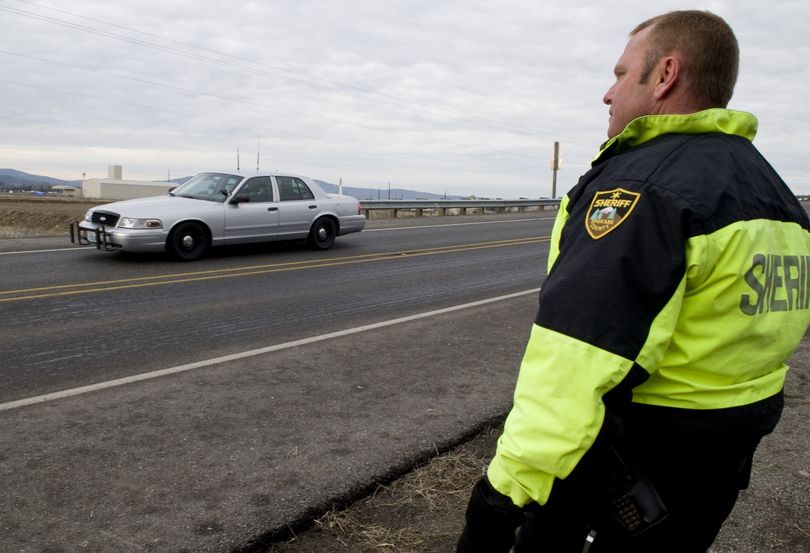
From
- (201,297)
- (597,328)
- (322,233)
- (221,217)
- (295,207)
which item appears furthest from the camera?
(322,233)

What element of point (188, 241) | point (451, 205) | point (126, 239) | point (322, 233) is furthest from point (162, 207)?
point (451, 205)

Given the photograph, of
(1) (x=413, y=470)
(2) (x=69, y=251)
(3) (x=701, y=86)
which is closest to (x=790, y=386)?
(1) (x=413, y=470)

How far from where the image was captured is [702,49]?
1.58 metres

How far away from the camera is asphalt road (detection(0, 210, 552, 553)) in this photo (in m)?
3.24

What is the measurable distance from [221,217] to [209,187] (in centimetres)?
86

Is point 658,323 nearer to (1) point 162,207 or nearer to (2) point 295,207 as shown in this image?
(1) point 162,207

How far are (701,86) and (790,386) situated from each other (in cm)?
468

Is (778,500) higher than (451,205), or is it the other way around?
(451,205)

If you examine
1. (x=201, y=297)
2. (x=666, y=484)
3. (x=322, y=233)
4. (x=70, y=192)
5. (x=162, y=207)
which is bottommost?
(x=201, y=297)

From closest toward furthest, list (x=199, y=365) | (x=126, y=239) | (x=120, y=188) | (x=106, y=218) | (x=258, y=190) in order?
1. (x=199, y=365)
2. (x=126, y=239)
3. (x=106, y=218)
4. (x=258, y=190)
5. (x=120, y=188)

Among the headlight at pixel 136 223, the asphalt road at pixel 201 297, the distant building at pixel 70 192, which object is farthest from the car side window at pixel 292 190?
the distant building at pixel 70 192

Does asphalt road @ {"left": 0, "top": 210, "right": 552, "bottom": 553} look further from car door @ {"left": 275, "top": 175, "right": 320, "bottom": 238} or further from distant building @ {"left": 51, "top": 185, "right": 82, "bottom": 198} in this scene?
distant building @ {"left": 51, "top": 185, "right": 82, "bottom": 198}

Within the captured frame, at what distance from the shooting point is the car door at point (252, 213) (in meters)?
12.0

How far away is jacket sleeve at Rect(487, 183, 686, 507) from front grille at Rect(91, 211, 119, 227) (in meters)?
10.7
